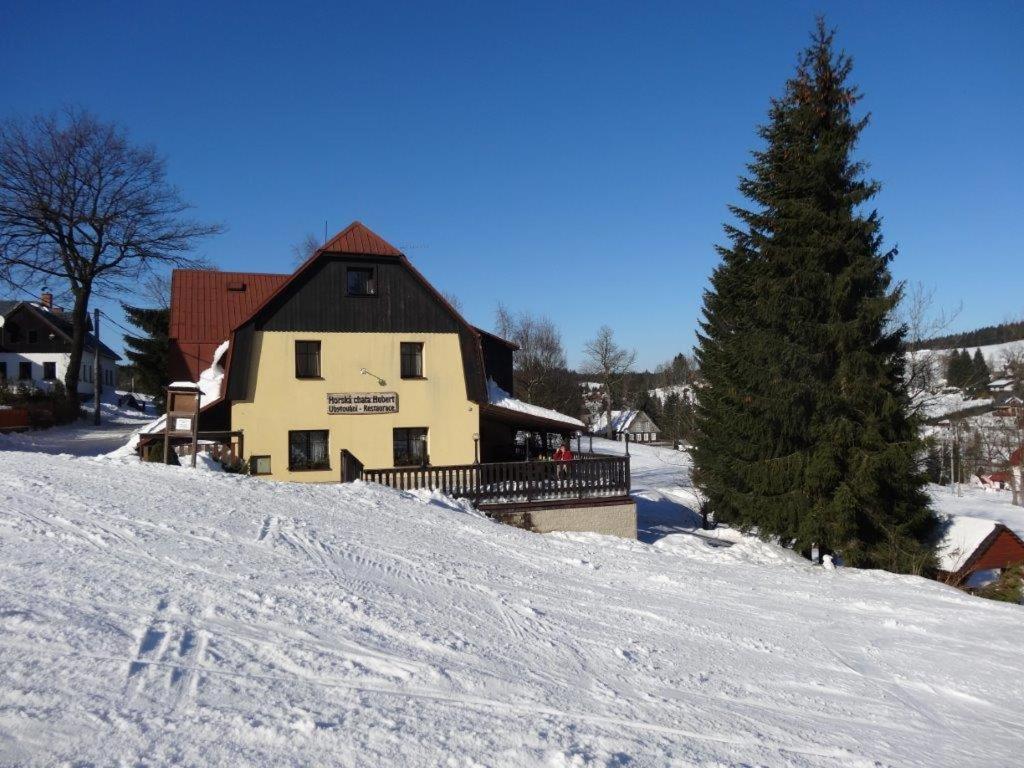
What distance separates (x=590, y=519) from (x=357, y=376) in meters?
8.51

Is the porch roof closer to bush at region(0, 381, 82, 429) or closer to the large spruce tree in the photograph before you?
the large spruce tree

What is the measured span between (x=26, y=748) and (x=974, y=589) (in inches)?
740

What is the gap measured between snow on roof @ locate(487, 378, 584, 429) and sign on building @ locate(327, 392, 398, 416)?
3.06 m

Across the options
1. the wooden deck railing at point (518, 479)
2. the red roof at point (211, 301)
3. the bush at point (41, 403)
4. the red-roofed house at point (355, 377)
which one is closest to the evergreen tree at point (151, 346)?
the bush at point (41, 403)

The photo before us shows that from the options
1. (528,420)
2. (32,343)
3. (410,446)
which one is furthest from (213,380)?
(32,343)

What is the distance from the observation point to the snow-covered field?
4.14 m

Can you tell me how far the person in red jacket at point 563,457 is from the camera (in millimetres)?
17611

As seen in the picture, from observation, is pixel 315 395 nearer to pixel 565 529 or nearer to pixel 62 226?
pixel 565 529

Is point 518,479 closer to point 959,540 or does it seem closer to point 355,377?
point 355,377

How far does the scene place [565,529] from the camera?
17234 mm

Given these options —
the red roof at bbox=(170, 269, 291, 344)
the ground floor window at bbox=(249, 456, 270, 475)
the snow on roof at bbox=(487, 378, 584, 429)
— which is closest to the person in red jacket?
the snow on roof at bbox=(487, 378, 584, 429)

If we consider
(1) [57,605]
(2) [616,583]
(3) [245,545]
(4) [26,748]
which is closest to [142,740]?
(4) [26,748]

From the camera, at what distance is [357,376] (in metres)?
21.3

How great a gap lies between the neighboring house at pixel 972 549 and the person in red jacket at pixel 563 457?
9551 millimetres
